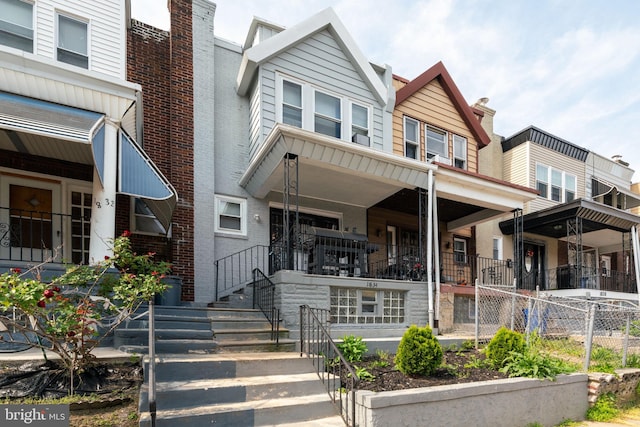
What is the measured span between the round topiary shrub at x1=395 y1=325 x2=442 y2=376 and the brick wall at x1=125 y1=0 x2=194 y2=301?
5.16 metres

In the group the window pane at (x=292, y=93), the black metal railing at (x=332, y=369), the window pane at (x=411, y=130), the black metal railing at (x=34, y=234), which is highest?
the window pane at (x=292, y=93)

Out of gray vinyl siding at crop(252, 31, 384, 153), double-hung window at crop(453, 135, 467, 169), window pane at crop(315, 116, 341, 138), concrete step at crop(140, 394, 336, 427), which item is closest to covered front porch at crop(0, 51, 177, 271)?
concrete step at crop(140, 394, 336, 427)

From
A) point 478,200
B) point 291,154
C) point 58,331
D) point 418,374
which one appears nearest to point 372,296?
point 418,374

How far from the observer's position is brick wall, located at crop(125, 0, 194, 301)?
29.5 ft

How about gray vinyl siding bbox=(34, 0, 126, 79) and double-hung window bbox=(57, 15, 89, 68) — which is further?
double-hung window bbox=(57, 15, 89, 68)

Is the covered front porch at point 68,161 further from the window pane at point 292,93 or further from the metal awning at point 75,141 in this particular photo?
the window pane at point 292,93

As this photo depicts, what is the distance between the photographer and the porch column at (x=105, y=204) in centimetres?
683

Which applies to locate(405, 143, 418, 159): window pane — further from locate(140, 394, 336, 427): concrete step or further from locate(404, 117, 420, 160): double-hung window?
→ locate(140, 394, 336, 427): concrete step

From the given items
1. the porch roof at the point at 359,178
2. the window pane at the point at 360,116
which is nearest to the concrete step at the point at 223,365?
the porch roof at the point at 359,178

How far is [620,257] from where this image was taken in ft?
65.7

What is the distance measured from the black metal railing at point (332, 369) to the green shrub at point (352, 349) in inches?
11.3

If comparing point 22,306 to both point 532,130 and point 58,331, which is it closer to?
point 58,331

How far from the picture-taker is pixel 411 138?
40.1ft

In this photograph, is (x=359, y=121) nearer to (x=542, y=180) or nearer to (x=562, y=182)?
(x=542, y=180)
